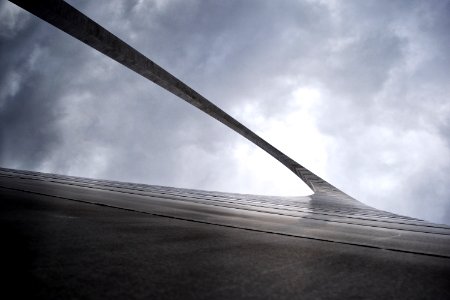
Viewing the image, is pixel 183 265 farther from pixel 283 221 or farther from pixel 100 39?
pixel 100 39

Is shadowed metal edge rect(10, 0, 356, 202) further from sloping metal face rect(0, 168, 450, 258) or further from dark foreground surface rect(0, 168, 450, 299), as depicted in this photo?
dark foreground surface rect(0, 168, 450, 299)

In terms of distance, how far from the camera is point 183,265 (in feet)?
4.07

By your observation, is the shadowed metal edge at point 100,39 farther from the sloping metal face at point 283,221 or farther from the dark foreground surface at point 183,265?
the dark foreground surface at point 183,265

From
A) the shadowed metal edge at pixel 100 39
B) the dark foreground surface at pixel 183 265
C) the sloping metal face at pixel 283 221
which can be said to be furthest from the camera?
the shadowed metal edge at pixel 100 39

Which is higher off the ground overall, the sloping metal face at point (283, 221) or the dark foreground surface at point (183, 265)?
the sloping metal face at point (283, 221)

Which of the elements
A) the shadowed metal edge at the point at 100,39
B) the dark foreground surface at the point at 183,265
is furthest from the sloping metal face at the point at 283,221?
the shadowed metal edge at the point at 100,39

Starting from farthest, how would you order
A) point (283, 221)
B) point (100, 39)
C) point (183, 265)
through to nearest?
1. point (100, 39)
2. point (283, 221)
3. point (183, 265)

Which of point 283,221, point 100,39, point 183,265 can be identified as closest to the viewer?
point 183,265

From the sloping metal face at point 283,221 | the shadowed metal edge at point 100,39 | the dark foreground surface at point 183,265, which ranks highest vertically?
the shadowed metal edge at point 100,39

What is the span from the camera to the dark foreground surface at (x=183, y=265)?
3.12 feet

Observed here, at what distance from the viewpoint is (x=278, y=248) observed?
1.79 meters

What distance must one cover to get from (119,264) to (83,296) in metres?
0.30

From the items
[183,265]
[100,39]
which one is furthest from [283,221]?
[100,39]

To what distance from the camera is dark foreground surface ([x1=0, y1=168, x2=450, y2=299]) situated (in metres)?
0.95
